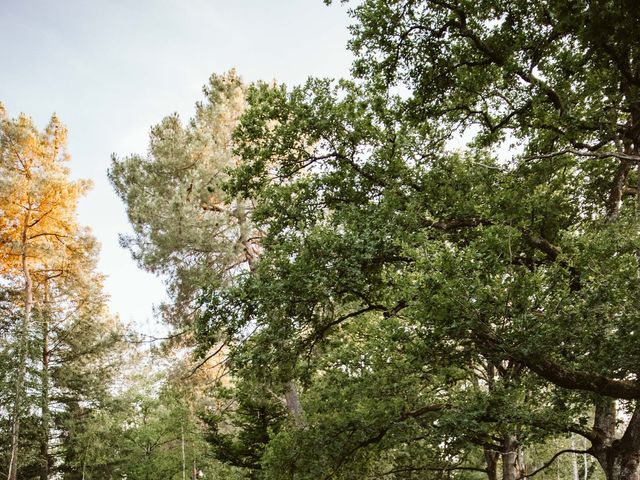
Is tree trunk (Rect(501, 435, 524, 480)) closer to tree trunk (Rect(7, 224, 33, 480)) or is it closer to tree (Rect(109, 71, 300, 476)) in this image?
tree (Rect(109, 71, 300, 476))

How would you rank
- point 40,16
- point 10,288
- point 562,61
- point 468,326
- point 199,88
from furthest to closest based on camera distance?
point 40,16 → point 10,288 → point 199,88 → point 562,61 → point 468,326

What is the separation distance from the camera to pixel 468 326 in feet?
13.5

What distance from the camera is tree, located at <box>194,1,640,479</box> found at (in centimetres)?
429

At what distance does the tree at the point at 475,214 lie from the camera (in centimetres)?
429

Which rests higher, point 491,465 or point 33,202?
point 33,202

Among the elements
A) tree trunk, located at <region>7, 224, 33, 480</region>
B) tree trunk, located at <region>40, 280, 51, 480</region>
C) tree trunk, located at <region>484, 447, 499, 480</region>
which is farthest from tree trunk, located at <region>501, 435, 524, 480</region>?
tree trunk, located at <region>40, 280, 51, 480</region>

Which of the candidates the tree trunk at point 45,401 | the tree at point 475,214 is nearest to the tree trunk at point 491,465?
the tree at point 475,214

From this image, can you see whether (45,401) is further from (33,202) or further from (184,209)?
(184,209)

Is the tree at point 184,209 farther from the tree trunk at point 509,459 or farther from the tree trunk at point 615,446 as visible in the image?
the tree trunk at point 615,446

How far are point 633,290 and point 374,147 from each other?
3.98 m

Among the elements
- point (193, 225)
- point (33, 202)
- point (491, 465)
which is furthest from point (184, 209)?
point (33, 202)

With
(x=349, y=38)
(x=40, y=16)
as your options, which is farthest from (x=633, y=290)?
(x=40, y=16)

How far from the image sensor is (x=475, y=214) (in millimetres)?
6461

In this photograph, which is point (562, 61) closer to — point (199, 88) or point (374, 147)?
point (374, 147)
